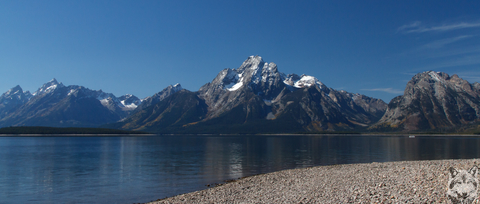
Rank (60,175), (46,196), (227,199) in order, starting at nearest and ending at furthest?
(227,199), (46,196), (60,175)

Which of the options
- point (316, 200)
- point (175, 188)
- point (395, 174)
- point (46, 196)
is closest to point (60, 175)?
point (46, 196)

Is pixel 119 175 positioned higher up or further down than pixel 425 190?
further down

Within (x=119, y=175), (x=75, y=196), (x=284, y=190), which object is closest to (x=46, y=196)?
(x=75, y=196)

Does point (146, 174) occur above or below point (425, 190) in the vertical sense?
below

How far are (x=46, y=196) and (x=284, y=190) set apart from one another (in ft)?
109

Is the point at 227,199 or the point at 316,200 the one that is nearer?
the point at 316,200

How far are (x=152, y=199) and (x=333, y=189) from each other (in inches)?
898

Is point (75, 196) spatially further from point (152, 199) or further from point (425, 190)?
point (425, 190)

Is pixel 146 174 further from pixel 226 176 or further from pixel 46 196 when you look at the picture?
pixel 46 196

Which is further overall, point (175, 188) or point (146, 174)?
point (146, 174)

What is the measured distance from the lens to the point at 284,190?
38.3 metres

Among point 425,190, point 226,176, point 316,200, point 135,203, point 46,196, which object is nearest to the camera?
point 425,190

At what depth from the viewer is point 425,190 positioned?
27.6 m

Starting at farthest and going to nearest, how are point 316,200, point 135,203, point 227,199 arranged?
point 135,203, point 227,199, point 316,200
